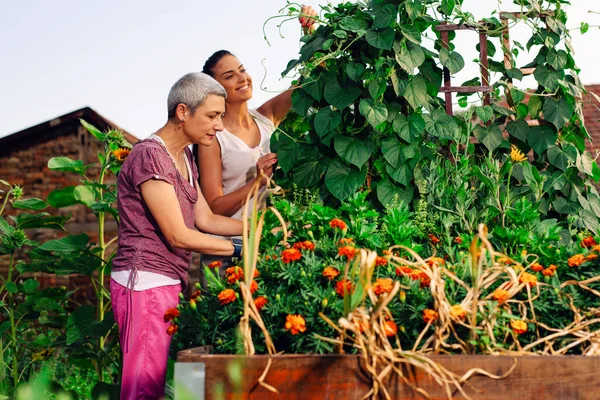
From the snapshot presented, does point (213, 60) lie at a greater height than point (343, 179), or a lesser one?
greater

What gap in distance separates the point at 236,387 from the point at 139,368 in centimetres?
84

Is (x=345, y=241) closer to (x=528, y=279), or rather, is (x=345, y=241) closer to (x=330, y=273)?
(x=330, y=273)

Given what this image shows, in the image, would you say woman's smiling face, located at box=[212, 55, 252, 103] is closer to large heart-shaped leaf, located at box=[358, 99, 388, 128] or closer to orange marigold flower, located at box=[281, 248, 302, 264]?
large heart-shaped leaf, located at box=[358, 99, 388, 128]

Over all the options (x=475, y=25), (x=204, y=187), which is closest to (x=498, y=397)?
(x=204, y=187)

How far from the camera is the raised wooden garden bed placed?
1.45m

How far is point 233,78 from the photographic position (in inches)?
118

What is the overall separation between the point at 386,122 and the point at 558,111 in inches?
30.2

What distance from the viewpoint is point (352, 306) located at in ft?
4.64

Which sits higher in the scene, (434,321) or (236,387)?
(434,321)

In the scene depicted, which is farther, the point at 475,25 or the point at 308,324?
the point at 475,25

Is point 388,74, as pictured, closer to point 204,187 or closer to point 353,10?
point 353,10

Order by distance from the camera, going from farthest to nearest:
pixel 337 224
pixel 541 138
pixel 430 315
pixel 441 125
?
pixel 541 138 < pixel 441 125 < pixel 337 224 < pixel 430 315

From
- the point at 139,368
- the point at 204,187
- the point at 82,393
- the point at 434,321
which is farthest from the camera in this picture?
the point at 82,393

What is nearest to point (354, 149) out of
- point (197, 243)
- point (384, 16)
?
point (384, 16)
